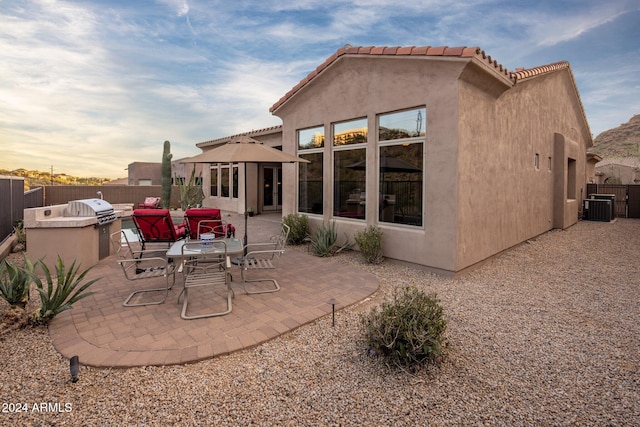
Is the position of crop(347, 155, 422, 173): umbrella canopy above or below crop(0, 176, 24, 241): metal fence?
above

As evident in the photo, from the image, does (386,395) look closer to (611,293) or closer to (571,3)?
(611,293)

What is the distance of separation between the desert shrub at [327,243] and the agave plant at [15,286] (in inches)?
200

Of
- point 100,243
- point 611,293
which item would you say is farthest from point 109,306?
point 611,293

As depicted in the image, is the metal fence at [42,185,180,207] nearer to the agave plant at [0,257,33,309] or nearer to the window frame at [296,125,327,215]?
the window frame at [296,125,327,215]

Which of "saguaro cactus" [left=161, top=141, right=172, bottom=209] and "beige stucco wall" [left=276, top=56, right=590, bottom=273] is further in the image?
"saguaro cactus" [left=161, top=141, right=172, bottom=209]

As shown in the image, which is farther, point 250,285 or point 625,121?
point 625,121

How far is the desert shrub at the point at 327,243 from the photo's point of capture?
7578 millimetres

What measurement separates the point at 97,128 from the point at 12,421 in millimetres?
15058

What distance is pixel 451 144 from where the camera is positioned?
19.3 feet

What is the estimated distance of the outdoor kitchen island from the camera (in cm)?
583

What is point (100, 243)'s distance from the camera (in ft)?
22.6

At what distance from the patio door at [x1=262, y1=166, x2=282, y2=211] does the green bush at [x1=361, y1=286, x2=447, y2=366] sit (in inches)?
567

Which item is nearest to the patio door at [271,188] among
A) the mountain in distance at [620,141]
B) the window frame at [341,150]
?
the window frame at [341,150]

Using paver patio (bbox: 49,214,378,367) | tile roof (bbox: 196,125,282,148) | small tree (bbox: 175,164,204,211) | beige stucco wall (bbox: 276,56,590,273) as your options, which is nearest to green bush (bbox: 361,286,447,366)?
paver patio (bbox: 49,214,378,367)
